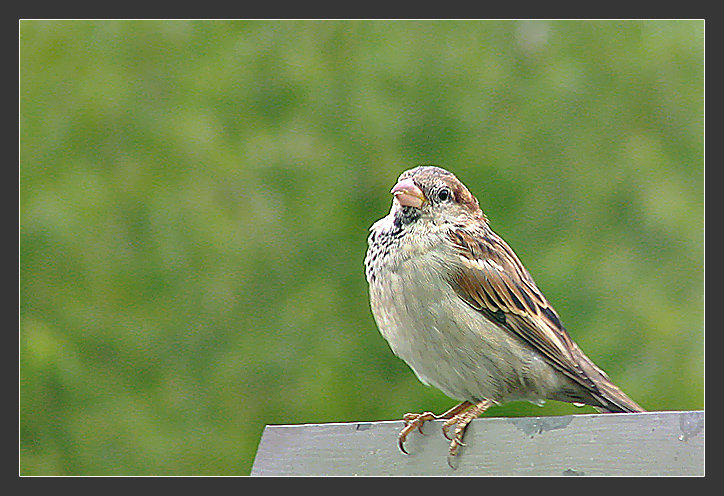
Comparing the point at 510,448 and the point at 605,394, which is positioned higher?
the point at 605,394

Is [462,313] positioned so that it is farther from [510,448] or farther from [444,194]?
[510,448]

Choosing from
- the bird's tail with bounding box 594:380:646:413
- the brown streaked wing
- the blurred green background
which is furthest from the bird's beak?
the blurred green background

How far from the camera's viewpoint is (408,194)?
3414 millimetres

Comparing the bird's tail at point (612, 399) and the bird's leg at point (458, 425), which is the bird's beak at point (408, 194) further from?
the bird's tail at point (612, 399)

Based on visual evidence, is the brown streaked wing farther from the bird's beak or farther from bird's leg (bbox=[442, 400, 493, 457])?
bird's leg (bbox=[442, 400, 493, 457])

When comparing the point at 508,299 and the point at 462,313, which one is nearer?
the point at 462,313

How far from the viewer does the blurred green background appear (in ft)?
17.7

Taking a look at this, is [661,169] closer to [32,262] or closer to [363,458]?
[363,458]

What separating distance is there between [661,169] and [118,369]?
10.0 ft

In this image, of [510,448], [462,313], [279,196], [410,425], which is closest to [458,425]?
[410,425]

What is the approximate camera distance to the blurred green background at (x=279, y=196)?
5.39m

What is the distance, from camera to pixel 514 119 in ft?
18.4

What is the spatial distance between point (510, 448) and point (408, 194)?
100cm

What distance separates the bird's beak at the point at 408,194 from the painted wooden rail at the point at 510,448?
72cm
